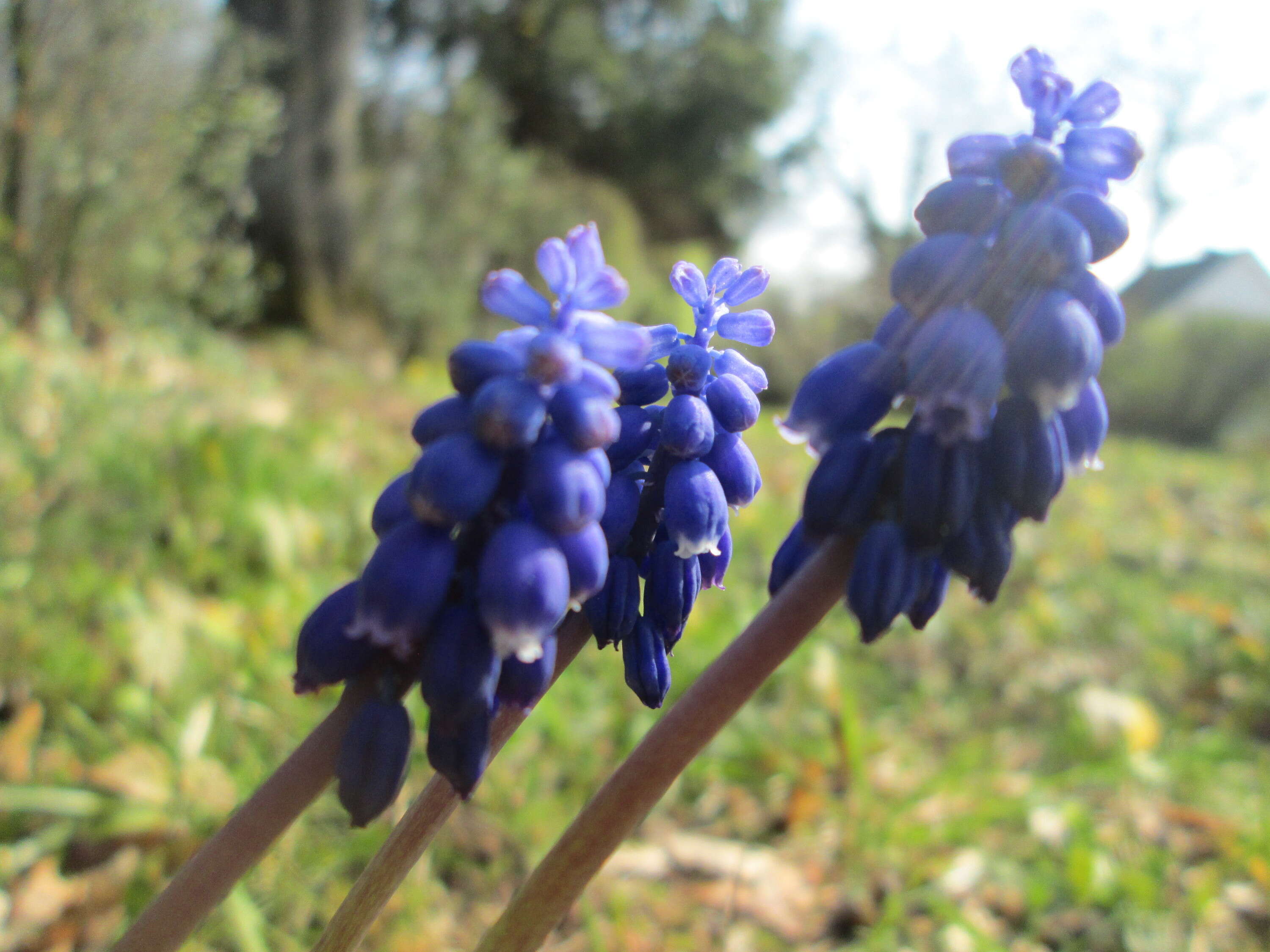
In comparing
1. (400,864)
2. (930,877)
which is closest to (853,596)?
(400,864)

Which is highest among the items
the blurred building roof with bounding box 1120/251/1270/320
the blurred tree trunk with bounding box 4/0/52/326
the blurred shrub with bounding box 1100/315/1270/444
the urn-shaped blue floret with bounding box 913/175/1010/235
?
the urn-shaped blue floret with bounding box 913/175/1010/235

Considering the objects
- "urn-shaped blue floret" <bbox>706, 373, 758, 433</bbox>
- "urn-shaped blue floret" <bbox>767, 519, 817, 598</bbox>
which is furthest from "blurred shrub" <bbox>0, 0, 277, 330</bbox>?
"urn-shaped blue floret" <bbox>767, 519, 817, 598</bbox>

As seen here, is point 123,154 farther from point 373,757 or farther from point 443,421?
point 373,757

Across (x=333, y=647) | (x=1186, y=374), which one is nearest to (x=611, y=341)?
(x=333, y=647)

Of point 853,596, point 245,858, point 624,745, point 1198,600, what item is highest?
point 853,596

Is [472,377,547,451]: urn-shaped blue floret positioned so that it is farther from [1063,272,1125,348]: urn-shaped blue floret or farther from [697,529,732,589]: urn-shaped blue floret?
[1063,272,1125,348]: urn-shaped blue floret

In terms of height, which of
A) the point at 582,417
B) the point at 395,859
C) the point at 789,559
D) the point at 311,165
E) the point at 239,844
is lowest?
the point at 311,165

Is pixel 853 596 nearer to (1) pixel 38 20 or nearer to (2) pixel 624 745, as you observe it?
(2) pixel 624 745
